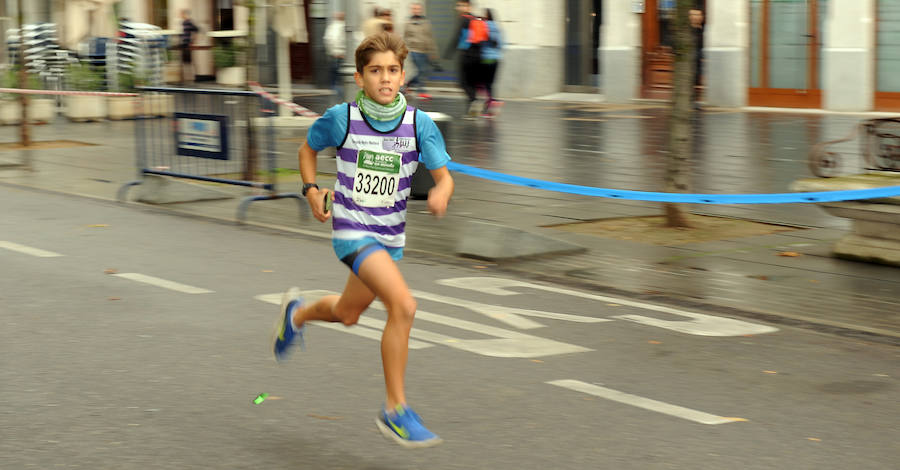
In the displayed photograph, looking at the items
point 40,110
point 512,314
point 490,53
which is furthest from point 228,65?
point 512,314

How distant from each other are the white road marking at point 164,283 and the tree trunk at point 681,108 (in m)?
4.05

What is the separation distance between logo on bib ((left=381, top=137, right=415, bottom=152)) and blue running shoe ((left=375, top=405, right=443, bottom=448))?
97cm

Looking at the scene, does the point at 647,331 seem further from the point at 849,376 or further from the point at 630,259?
the point at 630,259

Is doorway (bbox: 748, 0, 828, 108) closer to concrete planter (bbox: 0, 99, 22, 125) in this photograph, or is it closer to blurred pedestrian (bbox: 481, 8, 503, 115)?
blurred pedestrian (bbox: 481, 8, 503, 115)

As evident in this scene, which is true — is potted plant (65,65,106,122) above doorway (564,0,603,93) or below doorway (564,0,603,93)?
below

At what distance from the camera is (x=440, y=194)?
4.94 m

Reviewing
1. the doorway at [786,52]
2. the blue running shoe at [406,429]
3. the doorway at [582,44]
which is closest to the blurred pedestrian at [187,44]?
the doorway at [582,44]

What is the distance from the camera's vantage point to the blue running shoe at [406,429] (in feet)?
15.3

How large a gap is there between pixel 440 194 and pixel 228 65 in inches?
1361

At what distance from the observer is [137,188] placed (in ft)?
43.9

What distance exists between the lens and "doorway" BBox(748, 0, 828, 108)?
24.8m

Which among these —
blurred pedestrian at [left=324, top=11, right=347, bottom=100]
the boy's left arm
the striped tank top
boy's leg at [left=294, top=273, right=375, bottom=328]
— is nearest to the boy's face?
the striped tank top

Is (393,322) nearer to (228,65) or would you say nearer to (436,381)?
(436,381)

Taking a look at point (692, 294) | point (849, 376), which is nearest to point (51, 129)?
point (692, 294)
